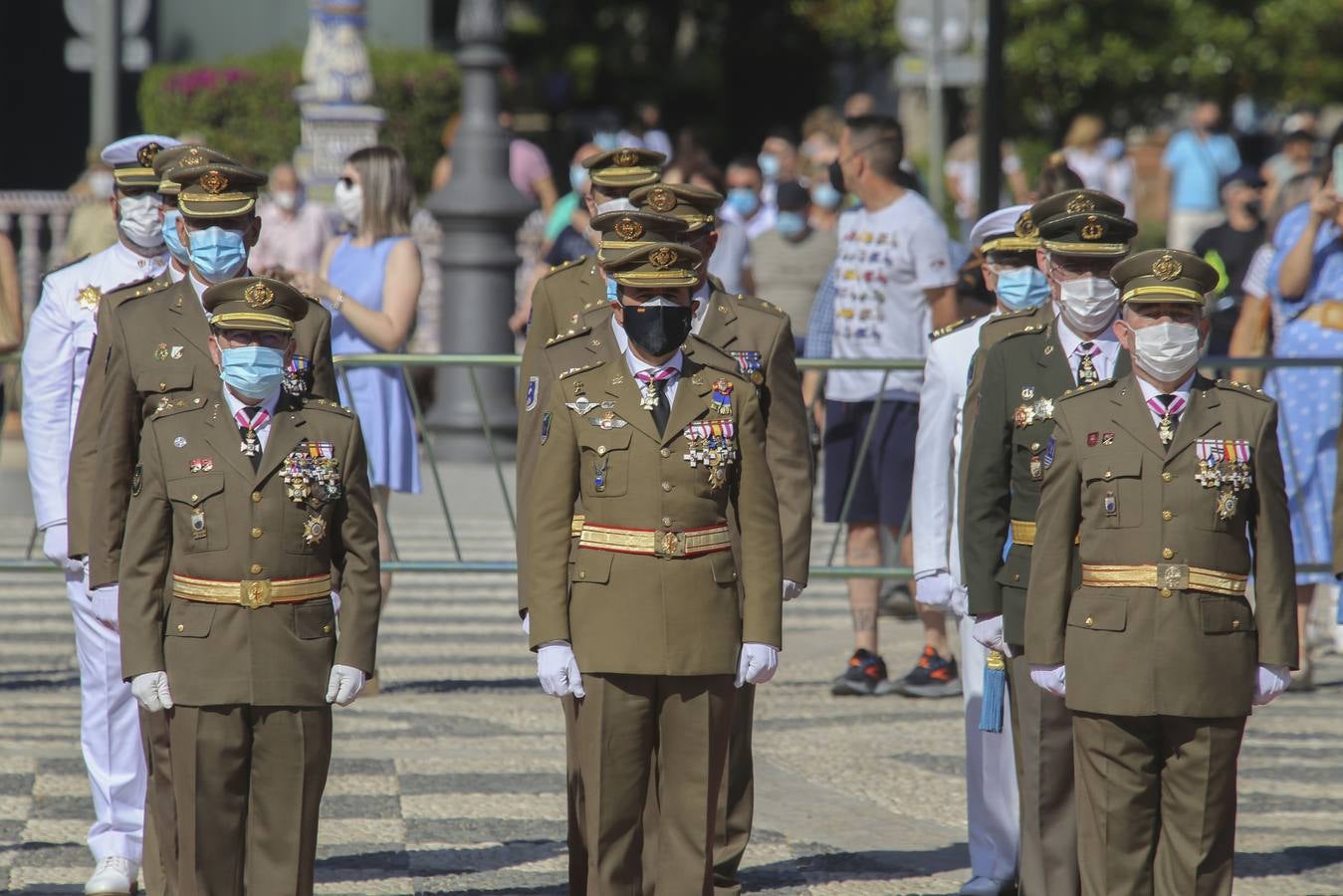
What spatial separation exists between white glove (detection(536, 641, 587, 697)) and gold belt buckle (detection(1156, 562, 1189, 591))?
1.35 metres

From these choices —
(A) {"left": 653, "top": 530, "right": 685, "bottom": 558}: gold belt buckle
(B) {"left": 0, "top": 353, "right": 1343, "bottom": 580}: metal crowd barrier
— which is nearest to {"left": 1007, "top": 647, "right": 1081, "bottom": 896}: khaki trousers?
(A) {"left": 653, "top": 530, "right": 685, "bottom": 558}: gold belt buckle

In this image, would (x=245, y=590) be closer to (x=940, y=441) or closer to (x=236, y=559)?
(x=236, y=559)

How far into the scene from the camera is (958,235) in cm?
2403

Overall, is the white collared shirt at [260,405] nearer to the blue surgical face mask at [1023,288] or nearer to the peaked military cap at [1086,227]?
the peaked military cap at [1086,227]

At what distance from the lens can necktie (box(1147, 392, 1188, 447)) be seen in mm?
5688

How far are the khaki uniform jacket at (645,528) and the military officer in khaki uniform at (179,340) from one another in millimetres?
747

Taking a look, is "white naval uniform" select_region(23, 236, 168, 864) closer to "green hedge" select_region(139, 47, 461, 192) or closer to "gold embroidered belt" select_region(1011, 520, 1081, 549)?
"gold embroidered belt" select_region(1011, 520, 1081, 549)

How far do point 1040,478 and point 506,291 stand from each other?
10.2 m

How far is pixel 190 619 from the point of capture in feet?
18.5

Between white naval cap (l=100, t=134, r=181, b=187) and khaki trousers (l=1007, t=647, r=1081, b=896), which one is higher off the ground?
white naval cap (l=100, t=134, r=181, b=187)

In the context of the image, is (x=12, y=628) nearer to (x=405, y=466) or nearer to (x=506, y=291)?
(x=405, y=466)

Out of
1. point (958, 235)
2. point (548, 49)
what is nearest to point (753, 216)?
point (958, 235)

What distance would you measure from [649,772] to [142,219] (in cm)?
231

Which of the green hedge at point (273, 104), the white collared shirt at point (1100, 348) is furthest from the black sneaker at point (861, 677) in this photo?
the green hedge at point (273, 104)
